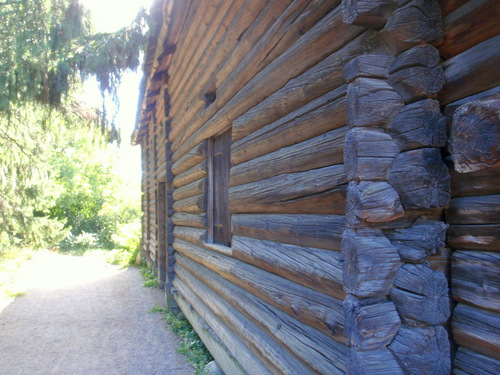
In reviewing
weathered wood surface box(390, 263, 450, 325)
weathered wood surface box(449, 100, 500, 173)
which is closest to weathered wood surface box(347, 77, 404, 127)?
weathered wood surface box(449, 100, 500, 173)

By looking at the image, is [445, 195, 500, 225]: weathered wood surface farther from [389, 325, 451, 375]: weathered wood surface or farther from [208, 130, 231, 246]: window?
[208, 130, 231, 246]: window

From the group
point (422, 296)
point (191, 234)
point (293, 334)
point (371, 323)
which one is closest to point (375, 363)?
point (371, 323)

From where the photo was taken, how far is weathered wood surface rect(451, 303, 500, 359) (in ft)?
4.99

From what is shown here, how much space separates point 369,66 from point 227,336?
3298mm

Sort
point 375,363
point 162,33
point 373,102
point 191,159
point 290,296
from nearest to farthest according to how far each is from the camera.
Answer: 1. point 375,363
2. point 373,102
3. point 290,296
4. point 191,159
5. point 162,33

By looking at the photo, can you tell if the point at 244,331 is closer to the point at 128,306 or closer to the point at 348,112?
the point at 348,112

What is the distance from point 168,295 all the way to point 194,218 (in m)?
2.86

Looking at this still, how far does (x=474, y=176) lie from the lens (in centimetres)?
165

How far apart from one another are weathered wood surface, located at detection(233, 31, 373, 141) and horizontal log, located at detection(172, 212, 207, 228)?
203cm

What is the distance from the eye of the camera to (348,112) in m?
1.88

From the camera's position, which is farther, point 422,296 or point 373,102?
point 373,102

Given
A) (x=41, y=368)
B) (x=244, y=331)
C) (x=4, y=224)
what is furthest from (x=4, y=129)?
(x=244, y=331)

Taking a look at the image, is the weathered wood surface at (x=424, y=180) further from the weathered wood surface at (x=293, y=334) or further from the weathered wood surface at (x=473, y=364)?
the weathered wood surface at (x=293, y=334)

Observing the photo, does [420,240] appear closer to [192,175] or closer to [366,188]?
[366,188]
